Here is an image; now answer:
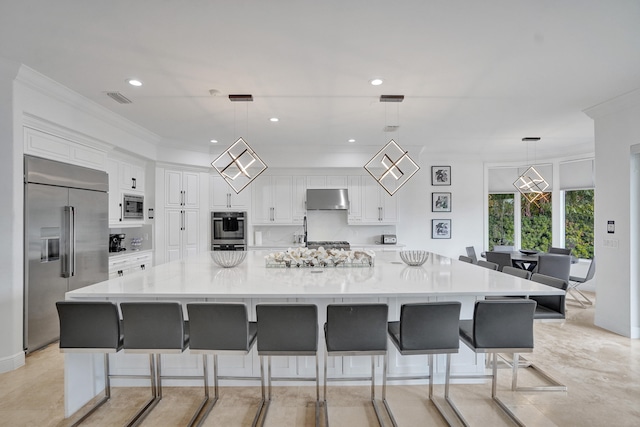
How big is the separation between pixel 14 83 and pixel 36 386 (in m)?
2.63

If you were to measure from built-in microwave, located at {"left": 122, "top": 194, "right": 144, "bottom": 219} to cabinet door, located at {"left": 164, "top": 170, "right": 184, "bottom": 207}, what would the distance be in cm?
42

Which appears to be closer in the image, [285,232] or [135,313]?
[135,313]

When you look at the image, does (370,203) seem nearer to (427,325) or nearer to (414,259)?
(414,259)

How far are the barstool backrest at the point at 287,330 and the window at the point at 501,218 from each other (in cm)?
632

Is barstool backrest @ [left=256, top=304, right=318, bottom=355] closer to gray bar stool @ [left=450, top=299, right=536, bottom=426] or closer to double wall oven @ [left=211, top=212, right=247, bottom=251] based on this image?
gray bar stool @ [left=450, top=299, right=536, bottom=426]

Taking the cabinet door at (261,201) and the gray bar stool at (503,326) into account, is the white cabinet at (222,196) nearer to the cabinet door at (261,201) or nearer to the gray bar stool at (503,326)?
the cabinet door at (261,201)

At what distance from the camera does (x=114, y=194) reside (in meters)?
4.64

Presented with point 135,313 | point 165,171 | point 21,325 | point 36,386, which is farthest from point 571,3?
point 165,171

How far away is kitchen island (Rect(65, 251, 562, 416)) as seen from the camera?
85.1 inches

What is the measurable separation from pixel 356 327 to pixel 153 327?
4.07 ft

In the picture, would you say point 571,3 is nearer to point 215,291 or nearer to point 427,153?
point 215,291

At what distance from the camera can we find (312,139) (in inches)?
220

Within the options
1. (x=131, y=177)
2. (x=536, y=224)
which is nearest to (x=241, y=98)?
(x=131, y=177)

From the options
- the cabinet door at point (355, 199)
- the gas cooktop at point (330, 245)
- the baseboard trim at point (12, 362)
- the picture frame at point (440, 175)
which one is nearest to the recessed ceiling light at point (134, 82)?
the baseboard trim at point (12, 362)
